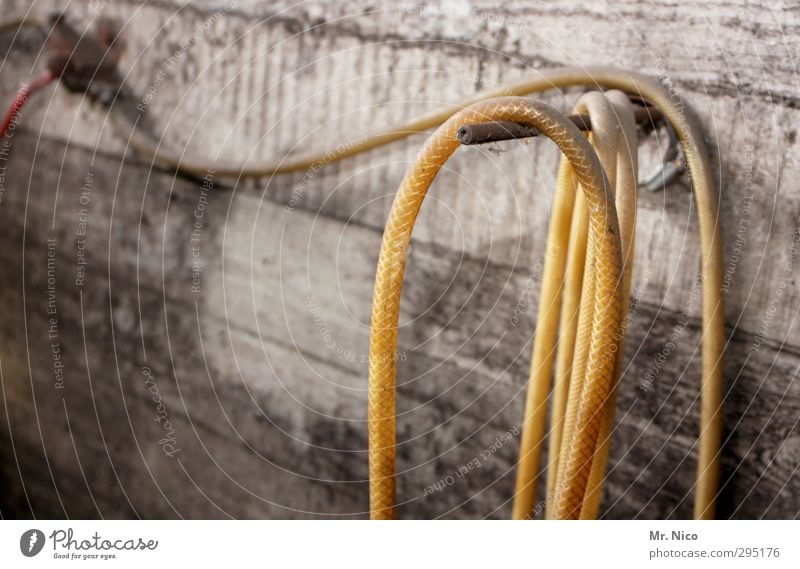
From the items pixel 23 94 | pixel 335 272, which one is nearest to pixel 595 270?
pixel 335 272

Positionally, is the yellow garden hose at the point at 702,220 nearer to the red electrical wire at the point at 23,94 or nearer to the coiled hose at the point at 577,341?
the coiled hose at the point at 577,341

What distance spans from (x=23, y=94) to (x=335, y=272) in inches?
11.8

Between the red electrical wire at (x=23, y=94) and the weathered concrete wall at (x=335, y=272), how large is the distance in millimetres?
14

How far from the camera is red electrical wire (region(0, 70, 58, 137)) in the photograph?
60 centimetres

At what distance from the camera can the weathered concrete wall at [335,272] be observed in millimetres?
461

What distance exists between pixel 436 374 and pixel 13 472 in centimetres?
50

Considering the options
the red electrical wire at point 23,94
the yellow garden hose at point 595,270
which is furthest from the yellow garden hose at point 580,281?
the red electrical wire at point 23,94

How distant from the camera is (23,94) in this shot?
614 mm

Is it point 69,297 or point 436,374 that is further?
point 69,297
